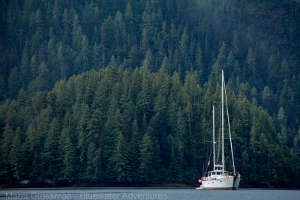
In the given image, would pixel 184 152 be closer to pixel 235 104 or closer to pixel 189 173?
pixel 189 173

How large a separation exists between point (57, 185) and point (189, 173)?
27946 millimetres

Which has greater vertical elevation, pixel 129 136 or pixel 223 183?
pixel 129 136

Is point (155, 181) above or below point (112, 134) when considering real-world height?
below

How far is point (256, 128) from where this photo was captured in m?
154

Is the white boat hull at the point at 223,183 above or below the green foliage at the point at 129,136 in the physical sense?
below

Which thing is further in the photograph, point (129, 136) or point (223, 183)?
point (129, 136)

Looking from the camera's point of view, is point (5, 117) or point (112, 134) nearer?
point (112, 134)

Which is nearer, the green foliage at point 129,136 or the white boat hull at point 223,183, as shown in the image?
the white boat hull at point 223,183

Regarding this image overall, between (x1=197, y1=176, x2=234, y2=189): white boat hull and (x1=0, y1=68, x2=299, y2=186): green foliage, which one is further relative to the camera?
(x1=0, y1=68, x2=299, y2=186): green foliage

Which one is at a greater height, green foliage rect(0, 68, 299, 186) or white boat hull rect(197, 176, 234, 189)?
green foliage rect(0, 68, 299, 186)

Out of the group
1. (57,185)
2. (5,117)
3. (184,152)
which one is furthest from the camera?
(5,117)

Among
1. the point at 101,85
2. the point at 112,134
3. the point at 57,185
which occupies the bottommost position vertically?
the point at 57,185

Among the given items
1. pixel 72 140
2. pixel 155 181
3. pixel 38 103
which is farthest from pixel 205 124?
pixel 38 103

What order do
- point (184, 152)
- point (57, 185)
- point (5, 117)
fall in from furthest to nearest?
point (5, 117) → point (184, 152) → point (57, 185)
